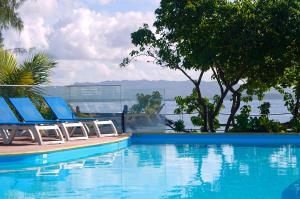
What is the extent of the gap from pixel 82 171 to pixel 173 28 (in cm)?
732

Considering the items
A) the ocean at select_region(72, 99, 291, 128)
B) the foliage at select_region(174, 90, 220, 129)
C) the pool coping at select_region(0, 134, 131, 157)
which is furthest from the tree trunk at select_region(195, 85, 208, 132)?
the pool coping at select_region(0, 134, 131, 157)

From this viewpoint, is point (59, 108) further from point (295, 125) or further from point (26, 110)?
point (295, 125)

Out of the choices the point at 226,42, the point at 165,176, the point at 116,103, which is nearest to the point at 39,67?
the point at 116,103

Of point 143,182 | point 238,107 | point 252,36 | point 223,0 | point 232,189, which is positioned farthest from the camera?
point 238,107

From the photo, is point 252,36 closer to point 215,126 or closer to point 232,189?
point 215,126

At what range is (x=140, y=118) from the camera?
1477 cm

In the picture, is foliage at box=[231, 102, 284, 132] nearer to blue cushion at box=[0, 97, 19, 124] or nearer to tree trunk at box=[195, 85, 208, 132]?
tree trunk at box=[195, 85, 208, 132]

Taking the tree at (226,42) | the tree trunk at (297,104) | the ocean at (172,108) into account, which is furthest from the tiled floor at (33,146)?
the tree trunk at (297,104)

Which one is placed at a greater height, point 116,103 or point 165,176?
point 116,103

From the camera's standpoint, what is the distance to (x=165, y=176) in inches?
339

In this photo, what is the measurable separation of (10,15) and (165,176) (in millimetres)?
14945

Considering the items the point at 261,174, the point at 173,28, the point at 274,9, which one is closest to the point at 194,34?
the point at 173,28

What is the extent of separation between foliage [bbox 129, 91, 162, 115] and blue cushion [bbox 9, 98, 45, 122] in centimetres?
366

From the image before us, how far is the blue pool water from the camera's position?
23.6ft
